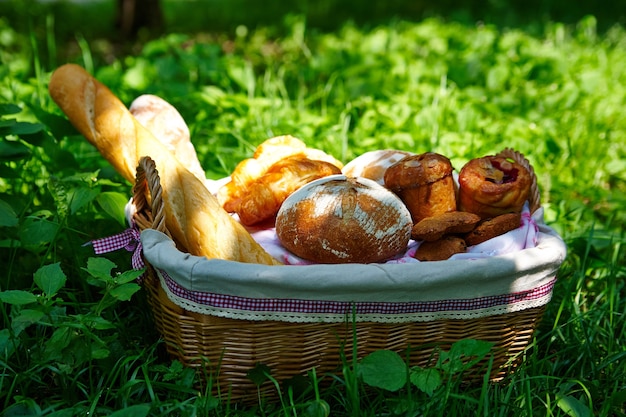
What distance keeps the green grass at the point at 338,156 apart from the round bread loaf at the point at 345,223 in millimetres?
341

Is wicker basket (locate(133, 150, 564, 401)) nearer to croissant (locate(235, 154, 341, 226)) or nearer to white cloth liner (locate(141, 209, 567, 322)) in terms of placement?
white cloth liner (locate(141, 209, 567, 322))

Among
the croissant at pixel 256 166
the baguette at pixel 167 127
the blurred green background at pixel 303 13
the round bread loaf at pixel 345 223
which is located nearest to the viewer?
the round bread loaf at pixel 345 223

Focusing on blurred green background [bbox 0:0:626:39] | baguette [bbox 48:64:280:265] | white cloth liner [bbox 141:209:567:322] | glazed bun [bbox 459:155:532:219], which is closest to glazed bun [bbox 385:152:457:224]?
glazed bun [bbox 459:155:532:219]

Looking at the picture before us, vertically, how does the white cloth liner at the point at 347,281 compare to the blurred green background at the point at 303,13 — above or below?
above

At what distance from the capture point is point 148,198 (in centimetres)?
192

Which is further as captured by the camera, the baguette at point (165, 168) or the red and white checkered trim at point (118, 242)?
the red and white checkered trim at point (118, 242)

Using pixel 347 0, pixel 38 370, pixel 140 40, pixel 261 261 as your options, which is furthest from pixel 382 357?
pixel 347 0

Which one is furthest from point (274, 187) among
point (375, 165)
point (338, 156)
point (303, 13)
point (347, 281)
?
point (303, 13)

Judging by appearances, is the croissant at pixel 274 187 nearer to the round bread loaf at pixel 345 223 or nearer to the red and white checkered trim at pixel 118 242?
the round bread loaf at pixel 345 223

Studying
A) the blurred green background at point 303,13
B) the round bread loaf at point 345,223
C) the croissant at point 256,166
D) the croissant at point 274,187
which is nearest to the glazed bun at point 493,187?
the round bread loaf at point 345,223

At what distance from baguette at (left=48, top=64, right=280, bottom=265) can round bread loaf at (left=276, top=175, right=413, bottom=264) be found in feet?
0.39

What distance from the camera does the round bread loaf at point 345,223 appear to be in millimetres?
1757

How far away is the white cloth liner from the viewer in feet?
5.00

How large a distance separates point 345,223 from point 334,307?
0.26 meters
